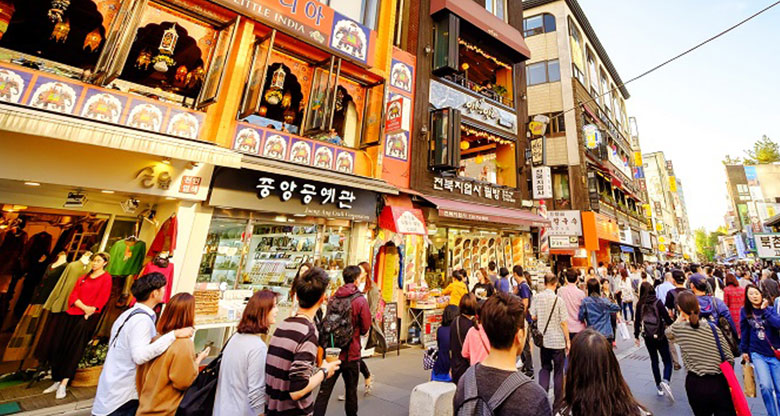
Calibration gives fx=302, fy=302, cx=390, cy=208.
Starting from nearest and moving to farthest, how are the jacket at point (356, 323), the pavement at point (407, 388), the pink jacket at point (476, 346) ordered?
the pink jacket at point (476, 346)
the jacket at point (356, 323)
the pavement at point (407, 388)

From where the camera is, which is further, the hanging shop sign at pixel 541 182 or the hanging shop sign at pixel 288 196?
the hanging shop sign at pixel 541 182

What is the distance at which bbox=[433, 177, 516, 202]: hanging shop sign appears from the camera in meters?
11.5

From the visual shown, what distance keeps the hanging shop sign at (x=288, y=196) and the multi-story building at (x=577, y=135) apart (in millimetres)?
10628

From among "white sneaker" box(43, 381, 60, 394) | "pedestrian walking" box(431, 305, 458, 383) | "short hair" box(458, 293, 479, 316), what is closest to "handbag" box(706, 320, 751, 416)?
"short hair" box(458, 293, 479, 316)

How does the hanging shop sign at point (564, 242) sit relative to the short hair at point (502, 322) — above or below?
above

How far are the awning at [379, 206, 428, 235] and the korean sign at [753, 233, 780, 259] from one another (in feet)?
73.4

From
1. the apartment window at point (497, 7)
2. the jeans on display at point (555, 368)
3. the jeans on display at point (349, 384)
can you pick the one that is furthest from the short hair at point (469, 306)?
the apartment window at point (497, 7)

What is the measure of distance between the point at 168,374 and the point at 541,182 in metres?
15.9

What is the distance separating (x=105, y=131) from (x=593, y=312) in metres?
8.84

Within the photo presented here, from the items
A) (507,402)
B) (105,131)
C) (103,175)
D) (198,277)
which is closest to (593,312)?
(507,402)

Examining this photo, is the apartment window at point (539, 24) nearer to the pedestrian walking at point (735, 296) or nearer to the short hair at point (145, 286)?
the pedestrian walking at point (735, 296)

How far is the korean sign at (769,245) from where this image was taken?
17.5m

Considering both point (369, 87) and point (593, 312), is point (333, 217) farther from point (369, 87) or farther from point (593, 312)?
point (593, 312)

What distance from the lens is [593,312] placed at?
5.42m
